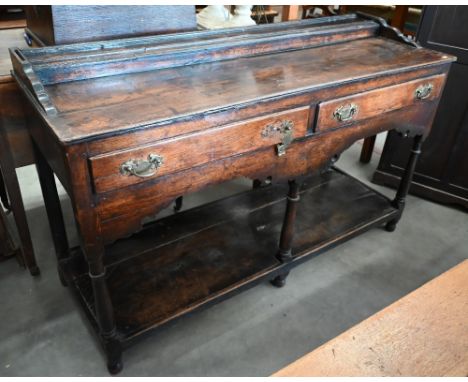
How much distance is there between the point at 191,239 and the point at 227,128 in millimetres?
818

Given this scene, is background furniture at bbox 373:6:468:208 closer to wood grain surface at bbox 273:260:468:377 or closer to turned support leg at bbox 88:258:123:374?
wood grain surface at bbox 273:260:468:377

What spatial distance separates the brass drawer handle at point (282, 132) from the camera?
1324 millimetres

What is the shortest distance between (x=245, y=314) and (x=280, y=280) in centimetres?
23

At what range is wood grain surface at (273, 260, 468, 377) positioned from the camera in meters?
1.06

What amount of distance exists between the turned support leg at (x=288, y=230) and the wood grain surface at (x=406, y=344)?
542 millimetres

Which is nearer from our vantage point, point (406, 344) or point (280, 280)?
point (406, 344)

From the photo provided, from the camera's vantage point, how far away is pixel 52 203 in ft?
5.43

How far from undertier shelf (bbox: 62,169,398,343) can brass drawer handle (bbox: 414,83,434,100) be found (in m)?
0.66

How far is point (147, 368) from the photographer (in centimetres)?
154

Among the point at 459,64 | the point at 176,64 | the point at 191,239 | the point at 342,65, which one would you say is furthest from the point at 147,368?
the point at 459,64

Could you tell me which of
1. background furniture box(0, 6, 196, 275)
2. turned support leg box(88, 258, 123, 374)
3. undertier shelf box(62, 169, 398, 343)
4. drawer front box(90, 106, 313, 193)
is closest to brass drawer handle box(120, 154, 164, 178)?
drawer front box(90, 106, 313, 193)

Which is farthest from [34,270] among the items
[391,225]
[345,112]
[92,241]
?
[391,225]

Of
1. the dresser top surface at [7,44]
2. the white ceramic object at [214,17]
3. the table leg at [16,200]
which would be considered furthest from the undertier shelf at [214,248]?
the white ceramic object at [214,17]

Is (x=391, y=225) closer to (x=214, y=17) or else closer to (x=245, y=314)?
(x=245, y=314)
